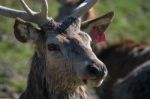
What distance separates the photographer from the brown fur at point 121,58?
1468cm

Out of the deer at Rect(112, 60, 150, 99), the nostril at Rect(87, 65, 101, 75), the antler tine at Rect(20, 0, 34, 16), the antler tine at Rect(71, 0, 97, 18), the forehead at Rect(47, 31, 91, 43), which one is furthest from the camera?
the deer at Rect(112, 60, 150, 99)

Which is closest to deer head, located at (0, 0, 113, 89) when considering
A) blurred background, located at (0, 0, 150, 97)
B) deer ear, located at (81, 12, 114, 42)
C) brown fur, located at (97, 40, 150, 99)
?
deer ear, located at (81, 12, 114, 42)

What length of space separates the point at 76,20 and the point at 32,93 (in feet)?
3.41

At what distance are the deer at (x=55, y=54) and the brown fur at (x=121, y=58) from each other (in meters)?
5.37

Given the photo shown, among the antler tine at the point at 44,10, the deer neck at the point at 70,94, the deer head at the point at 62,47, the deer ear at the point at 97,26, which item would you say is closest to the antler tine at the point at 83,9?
the deer head at the point at 62,47

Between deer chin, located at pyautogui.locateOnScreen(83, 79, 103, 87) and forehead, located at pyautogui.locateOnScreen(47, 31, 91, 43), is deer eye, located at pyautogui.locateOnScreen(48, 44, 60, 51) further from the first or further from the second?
deer chin, located at pyautogui.locateOnScreen(83, 79, 103, 87)

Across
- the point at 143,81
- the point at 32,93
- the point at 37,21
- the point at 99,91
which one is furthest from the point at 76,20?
the point at 99,91

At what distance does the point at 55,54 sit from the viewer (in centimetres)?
880

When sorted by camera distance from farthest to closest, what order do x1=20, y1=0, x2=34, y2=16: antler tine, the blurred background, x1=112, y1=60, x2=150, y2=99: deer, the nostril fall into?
the blurred background, x1=112, y1=60, x2=150, y2=99: deer, x1=20, y1=0, x2=34, y2=16: antler tine, the nostril

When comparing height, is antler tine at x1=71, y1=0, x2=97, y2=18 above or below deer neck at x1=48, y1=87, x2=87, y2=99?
above

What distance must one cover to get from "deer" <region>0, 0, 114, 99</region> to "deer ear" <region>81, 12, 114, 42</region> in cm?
20

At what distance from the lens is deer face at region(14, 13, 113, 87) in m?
8.41

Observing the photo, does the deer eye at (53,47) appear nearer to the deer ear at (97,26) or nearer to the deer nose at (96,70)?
the deer nose at (96,70)

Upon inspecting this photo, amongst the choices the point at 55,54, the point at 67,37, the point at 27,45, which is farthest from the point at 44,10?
the point at 27,45
